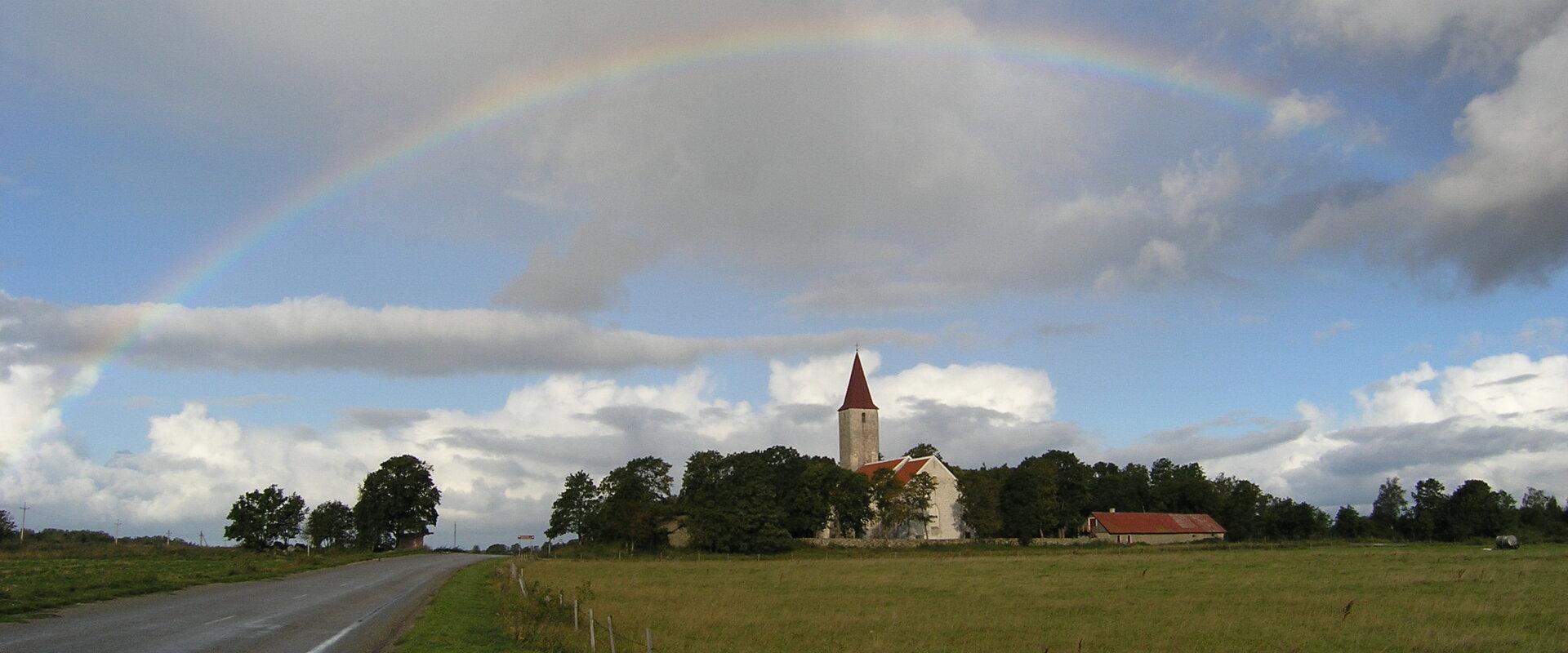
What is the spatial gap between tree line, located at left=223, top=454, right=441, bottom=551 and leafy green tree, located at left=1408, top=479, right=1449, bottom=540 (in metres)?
136

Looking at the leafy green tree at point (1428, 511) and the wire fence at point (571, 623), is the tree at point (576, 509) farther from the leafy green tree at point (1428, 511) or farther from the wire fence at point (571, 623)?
the leafy green tree at point (1428, 511)

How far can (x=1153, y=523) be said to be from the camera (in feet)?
426

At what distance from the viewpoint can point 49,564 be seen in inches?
2083

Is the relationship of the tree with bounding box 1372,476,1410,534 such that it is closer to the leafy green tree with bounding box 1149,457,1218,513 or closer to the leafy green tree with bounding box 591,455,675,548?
the leafy green tree with bounding box 1149,457,1218,513

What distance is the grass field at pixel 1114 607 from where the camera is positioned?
73.9ft

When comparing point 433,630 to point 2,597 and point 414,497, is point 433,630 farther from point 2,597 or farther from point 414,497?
point 414,497

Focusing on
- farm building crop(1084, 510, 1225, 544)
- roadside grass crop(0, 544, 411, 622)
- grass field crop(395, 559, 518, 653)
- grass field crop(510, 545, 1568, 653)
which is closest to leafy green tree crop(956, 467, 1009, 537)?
farm building crop(1084, 510, 1225, 544)

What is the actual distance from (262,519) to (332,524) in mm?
26658

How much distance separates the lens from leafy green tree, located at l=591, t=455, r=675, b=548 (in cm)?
10550

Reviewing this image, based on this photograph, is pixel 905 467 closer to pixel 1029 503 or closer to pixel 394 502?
pixel 1029 503

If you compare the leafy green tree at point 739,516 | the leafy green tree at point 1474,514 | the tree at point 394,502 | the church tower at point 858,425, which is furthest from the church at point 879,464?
the leafy green tree at point 1474,514

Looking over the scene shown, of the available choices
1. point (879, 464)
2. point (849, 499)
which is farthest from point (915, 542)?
point (879, 464)

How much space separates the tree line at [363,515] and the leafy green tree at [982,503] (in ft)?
216

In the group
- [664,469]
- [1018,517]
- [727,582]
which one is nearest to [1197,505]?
[1018,517]
